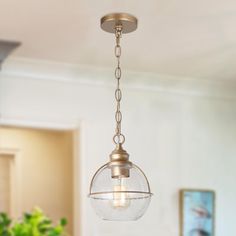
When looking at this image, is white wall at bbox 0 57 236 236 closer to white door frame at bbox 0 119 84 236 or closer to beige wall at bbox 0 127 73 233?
white door frame at bbox 0 119 84 236

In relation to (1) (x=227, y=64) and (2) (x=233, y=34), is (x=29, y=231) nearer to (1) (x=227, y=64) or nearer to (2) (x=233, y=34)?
(2) (x=233, y=34)

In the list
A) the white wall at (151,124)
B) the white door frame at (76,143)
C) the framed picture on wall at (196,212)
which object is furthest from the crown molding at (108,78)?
the framed picture on wall at (196,212)

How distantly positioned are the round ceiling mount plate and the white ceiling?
0.08 meters

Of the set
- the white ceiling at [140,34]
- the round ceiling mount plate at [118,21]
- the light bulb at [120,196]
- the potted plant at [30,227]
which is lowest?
the potted plant at [30,227]

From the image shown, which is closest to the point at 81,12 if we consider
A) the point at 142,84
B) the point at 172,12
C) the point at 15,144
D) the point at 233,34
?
the point at 172,12

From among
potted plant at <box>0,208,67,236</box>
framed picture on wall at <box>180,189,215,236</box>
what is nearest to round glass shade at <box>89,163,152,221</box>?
A: potted plant at <box>0,208,67,236</box>

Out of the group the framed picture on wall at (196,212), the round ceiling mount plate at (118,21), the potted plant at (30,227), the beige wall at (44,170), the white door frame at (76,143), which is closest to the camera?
the potted plant at (30,227)

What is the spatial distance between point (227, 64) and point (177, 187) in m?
0.95

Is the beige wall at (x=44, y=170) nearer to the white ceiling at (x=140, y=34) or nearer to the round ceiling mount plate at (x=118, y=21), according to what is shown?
the white ceiling at (x=140, y=34)

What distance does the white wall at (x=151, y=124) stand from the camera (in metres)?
3.58

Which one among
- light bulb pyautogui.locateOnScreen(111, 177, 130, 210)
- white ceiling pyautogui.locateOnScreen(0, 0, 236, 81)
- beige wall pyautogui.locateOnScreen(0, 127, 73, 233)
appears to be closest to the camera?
light bulb pyautogui.locateOnScreen(111, 177, 130, 210)

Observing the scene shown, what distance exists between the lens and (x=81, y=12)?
272 centimetres

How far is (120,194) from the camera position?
7.40 ft

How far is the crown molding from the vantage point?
139 inches
